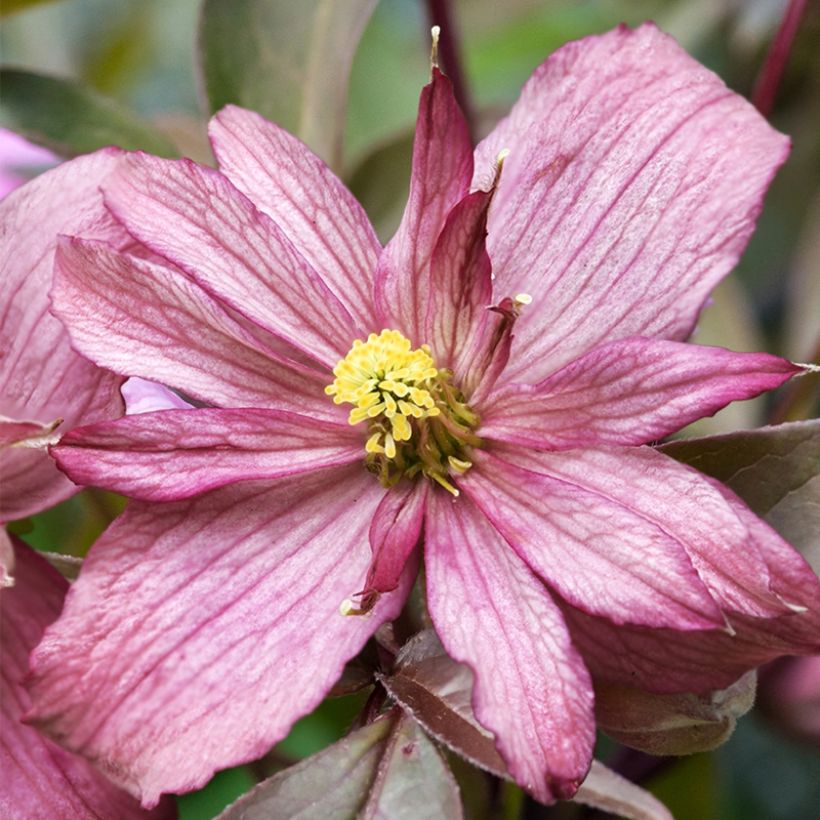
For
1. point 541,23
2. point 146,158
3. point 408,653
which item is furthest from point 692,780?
point 541,23

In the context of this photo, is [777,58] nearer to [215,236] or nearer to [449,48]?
[449,48]

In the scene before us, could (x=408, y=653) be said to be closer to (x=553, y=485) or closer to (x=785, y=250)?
(x=553, y=485)

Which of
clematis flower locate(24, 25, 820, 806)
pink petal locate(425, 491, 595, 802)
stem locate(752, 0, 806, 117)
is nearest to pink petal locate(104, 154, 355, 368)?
clematis flower locate(24, 25, 820, 806)

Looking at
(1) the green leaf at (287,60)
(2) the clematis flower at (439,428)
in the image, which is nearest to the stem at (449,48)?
(1) the green leaf at (287,60)

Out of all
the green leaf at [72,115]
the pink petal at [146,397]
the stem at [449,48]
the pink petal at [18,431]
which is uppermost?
the green leaf at [72,115]

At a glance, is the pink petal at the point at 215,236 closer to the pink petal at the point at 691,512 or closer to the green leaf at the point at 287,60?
the pink petal at the point at 691,512

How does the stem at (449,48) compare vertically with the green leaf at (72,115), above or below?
below

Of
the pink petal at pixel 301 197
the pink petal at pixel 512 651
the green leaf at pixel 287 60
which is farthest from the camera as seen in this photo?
the green leaf at pixel 287 60
